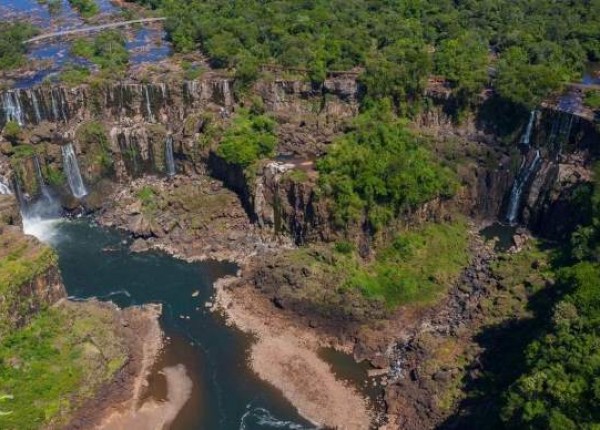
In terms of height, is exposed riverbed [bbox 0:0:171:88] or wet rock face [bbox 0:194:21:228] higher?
exposed riverbed [bbox 0:0:171:88]

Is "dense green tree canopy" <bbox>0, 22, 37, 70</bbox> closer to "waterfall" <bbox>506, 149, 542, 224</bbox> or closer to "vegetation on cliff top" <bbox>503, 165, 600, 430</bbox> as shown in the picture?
"waterfall" <bbox>506, 149, 542, 224</bbox>

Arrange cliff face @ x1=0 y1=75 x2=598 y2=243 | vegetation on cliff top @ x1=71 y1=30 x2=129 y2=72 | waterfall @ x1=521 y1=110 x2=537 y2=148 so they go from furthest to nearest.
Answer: vegetation on cliff top @ x1=71 y1=30 x2=129 y2=72
waterfall @ x1=521 y1=110 x2=537 y2=148
cliff face @ x1=0 y1=75 x2=598 y2=243

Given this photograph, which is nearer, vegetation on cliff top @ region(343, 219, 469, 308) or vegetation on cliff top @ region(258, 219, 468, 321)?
vegetation on cliff top @ region(258, 219, 468, 321)

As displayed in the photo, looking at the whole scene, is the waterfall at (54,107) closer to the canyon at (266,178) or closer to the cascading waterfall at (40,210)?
the canyon at (266,178)

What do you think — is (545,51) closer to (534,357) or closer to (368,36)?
(368,36)

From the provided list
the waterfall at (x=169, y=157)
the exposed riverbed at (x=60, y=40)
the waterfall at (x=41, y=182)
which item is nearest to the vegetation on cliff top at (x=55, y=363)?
the waterfall at (x=41, y=182)

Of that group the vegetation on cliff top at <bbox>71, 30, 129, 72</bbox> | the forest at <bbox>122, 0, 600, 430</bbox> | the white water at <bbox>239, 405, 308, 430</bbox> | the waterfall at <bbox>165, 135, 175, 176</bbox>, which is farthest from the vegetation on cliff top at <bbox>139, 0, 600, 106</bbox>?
the white water at <bbox>239, 405, 308, 430</bbox>
